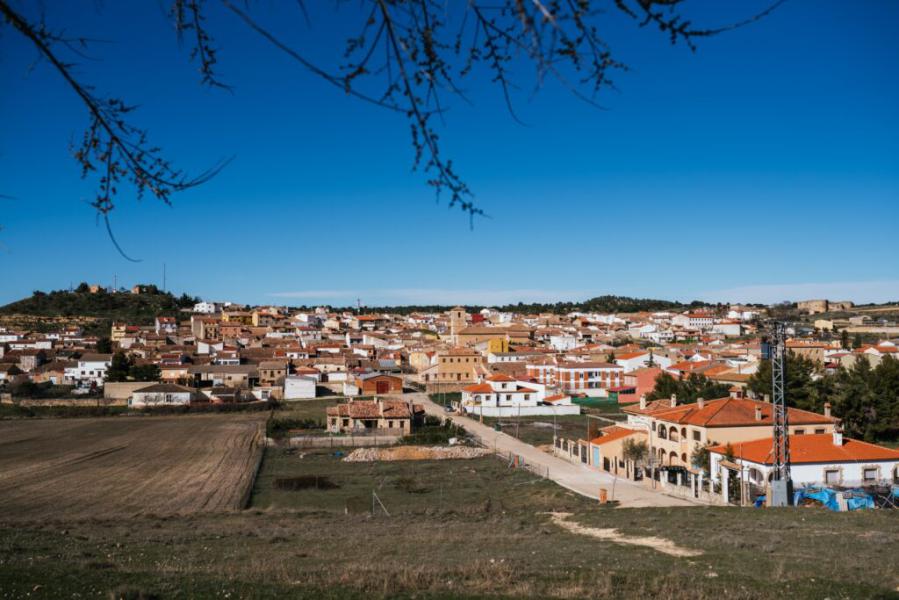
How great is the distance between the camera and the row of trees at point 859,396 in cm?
3362

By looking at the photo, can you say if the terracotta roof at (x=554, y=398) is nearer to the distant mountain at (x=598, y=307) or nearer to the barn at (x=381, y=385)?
the barn at (x=381, y=385)

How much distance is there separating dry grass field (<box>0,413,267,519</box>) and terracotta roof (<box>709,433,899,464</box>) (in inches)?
686

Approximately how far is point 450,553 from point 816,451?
635 inches

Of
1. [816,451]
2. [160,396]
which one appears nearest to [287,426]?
[160,396]

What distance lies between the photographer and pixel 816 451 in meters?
23.0

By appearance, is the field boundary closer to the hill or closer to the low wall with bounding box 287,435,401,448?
the low wall with bounding box 287,435,401,448

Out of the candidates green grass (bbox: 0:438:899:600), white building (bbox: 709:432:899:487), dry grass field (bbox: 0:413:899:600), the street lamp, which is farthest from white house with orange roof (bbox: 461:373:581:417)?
green grass (bbox: 0:438:899:600)

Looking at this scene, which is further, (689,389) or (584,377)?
(584,377)

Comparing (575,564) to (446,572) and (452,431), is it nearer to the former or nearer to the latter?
(446,572)

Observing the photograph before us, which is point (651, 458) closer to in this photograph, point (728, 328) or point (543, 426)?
point (543, 426)

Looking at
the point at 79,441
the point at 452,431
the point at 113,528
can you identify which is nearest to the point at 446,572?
the point at 113,528

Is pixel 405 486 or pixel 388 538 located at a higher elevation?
pixel 388 538

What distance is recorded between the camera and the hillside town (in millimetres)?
24484

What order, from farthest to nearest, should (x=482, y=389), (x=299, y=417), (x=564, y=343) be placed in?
(x=564, y=343) → (x=482, y=389) → (x=299, y=417)
